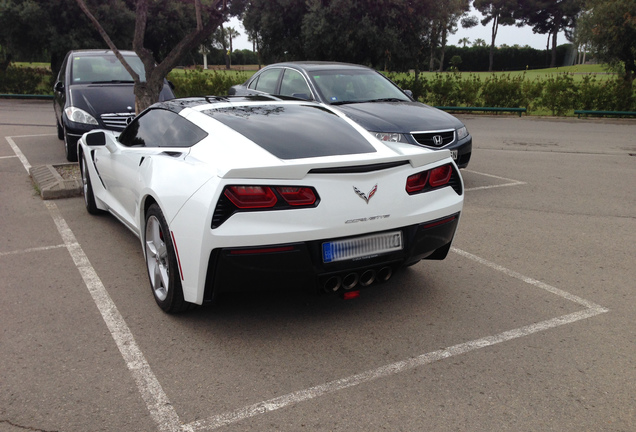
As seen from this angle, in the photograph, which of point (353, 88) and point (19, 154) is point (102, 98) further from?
point (353, 88)

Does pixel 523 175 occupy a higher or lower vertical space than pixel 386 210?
lower

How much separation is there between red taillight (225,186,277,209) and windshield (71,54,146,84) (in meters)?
8.29

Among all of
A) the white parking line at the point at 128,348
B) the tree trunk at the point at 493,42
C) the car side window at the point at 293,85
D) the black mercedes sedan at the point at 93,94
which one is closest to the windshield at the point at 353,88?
the car side window at the point at 293,85

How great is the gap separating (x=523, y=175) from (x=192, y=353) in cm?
723

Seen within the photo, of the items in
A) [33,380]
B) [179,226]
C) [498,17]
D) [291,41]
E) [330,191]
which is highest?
[498,17]

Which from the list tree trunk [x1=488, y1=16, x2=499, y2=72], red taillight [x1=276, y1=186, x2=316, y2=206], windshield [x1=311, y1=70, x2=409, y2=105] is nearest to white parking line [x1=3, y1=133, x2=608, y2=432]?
red taillight [x1=276, y1=186, x2=316, y2=206]

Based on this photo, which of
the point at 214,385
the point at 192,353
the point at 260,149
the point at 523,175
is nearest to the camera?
the point at 214,385

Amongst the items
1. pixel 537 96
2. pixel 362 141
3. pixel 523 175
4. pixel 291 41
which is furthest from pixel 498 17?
pixel 362 141

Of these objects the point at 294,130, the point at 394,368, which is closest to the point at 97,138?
the point at 294,130

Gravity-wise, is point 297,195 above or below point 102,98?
below

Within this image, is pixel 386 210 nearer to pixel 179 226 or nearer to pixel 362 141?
pixel 362 141

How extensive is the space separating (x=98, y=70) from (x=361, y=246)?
8.96 meters

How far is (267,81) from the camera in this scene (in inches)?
404

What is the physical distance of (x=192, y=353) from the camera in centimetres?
353
